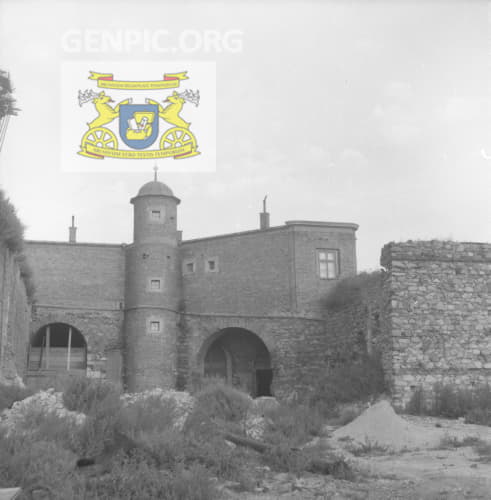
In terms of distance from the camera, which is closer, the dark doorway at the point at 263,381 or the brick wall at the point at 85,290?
the brick wall at the point at 85,290

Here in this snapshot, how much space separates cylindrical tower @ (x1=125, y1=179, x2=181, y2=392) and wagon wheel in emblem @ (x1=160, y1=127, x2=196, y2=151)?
515 inches

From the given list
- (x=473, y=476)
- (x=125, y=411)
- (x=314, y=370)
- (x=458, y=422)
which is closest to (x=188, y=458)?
(x=125, y=411)

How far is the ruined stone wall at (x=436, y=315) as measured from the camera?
1747 centimetres

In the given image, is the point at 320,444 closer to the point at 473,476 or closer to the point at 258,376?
the point at 473,476

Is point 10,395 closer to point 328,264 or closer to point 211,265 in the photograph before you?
point 211,265

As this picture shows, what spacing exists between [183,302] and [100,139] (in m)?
15.2

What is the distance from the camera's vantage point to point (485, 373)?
17.6 m

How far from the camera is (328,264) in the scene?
31.8 m

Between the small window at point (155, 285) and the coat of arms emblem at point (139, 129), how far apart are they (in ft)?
42.9

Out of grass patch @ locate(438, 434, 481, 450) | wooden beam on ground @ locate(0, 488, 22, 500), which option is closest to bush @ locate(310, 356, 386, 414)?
grass patch @ locate(438, 434, 481, 450)

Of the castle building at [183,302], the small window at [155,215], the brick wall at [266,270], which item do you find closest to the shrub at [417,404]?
the castle building at [183,302]

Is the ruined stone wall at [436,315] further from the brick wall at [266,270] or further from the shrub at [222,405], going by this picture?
the brick wall at [266,270]

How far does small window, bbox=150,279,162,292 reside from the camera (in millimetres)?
31125

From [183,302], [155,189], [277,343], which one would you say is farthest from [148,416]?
[155,189]
